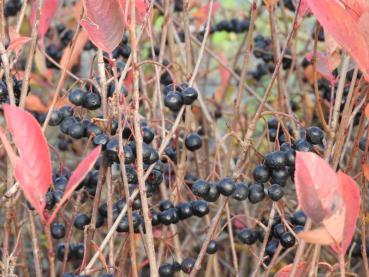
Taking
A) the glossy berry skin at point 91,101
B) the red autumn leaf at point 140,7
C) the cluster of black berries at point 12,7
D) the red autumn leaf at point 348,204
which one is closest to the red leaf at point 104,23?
the red autumn leaf at point 140,7

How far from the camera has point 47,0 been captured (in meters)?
1.73

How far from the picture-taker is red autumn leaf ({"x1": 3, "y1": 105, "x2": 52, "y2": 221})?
100 centimetres

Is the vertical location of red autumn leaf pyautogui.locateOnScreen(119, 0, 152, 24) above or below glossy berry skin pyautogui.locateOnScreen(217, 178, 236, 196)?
above

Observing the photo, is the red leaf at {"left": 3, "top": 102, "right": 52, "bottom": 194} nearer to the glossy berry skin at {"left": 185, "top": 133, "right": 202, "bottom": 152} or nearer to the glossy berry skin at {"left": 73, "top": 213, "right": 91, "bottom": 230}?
the glossy berry skin at {"left": 73, "top": 213, "right": 91, "bottom": 230}

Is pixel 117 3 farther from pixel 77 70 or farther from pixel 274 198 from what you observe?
pixel 77 70

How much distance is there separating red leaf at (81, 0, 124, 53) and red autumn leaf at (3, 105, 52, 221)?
0.27m

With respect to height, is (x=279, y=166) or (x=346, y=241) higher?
(x=279, y=166)

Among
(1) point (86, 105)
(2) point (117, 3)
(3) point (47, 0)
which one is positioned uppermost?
(3) point (47, 0)

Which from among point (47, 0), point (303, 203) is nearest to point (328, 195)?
point (303, 203)

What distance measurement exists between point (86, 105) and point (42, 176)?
0.37 m

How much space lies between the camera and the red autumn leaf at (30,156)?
1.00 metres

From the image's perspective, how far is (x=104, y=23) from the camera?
1.26 meters

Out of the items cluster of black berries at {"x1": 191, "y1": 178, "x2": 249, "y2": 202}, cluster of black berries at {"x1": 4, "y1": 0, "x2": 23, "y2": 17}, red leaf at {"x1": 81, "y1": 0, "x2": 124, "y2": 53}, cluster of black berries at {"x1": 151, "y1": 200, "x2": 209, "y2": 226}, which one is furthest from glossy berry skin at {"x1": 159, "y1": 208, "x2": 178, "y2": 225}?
cluster of black berries at {"x1": 4, "y1": 0, "x2": 23, "y2": 17}

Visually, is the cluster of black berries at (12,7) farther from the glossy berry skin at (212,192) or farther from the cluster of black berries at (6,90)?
the glossy berry skin at (212,192)
